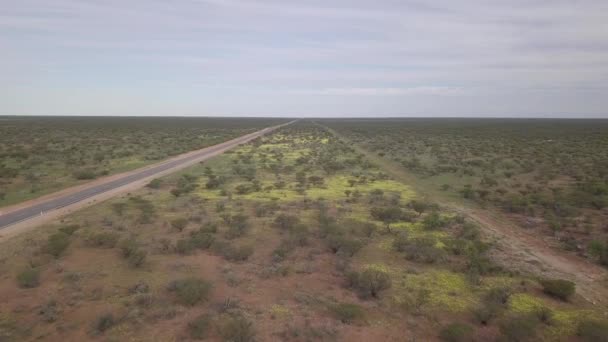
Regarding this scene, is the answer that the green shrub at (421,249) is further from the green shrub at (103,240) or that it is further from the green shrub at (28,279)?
the green shrub at (28,279)

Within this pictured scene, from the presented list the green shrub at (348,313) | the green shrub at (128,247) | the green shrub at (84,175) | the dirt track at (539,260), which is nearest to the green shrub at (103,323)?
the green shrub at (128,247)

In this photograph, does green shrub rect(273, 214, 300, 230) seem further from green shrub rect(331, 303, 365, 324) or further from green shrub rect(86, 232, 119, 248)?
green shrub rect(331, 303, 365, 324)

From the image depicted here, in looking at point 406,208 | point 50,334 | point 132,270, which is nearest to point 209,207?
→ point 132,270

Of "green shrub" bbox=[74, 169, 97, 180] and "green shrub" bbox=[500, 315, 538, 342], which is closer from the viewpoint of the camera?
"green shrub" bbox=[500, 315, 538, 342]

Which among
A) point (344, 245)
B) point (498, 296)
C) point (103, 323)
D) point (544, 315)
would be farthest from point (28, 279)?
point (544, 315)

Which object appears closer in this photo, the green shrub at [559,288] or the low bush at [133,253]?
the green shrub at [559,288]

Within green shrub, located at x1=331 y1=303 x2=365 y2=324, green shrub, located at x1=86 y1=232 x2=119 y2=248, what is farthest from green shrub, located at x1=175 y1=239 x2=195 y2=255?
green shrub, located at x1=331 y1=303 x2=365 y2=324
